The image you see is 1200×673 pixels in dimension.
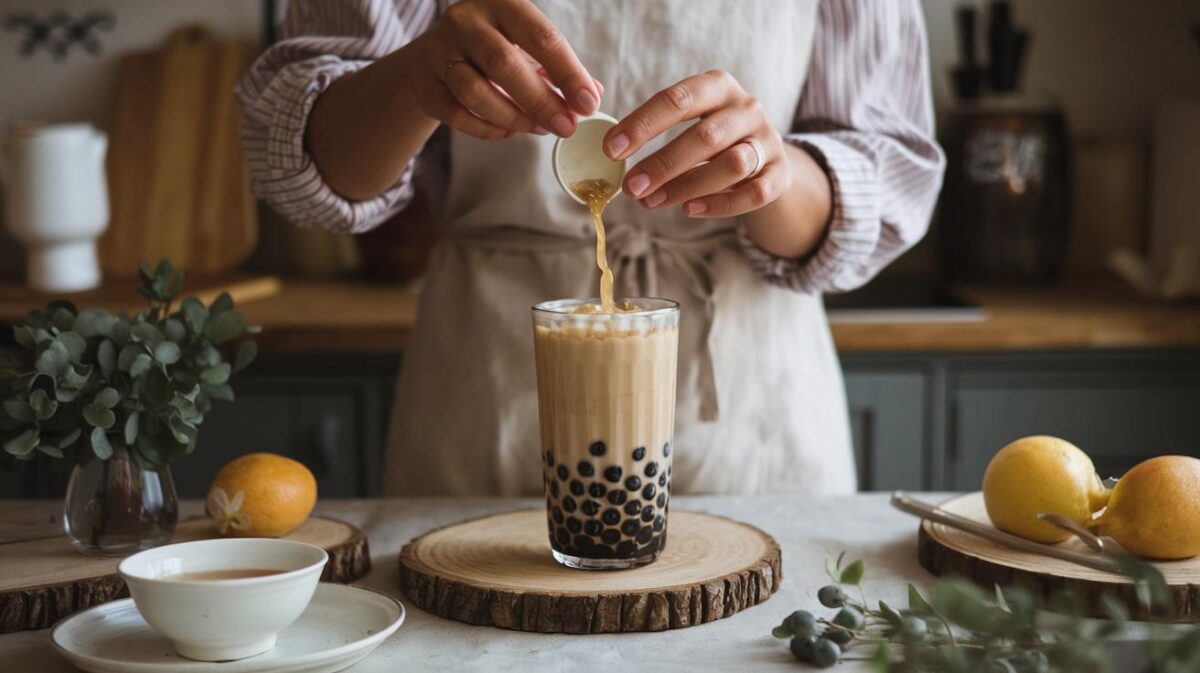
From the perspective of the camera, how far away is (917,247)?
2760 millimetres

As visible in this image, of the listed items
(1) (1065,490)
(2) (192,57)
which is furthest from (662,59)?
(2) (192,57)

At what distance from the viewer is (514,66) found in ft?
3.27

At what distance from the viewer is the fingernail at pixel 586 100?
3.19 ft

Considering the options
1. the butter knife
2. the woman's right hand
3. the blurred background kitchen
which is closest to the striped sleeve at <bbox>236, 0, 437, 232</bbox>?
the woman's right hand

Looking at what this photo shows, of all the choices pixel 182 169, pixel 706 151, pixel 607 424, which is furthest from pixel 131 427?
pixel 182 169

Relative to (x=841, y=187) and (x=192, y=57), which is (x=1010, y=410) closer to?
(x=841, y=187)

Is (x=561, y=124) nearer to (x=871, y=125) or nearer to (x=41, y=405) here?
(x=41, y=405)

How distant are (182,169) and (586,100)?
1855 mm

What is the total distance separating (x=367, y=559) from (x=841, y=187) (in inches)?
23.0

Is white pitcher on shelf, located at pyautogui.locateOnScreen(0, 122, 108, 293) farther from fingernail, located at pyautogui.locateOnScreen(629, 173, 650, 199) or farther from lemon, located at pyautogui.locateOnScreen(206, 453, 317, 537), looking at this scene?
fingernail, located at pyautogui.locateOnScreen(629, 173, 650, 199)

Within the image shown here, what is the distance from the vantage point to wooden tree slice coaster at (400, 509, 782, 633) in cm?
92

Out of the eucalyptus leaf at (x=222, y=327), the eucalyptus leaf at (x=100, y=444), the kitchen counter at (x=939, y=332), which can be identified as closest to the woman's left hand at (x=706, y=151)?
the eucalyptus leaf at (x=222, y=327)

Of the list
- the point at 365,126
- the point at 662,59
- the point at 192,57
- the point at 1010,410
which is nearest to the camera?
the point at 365,126

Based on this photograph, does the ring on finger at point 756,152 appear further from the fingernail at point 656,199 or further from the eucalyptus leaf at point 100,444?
the eucalyptus leaf at point 100,444
